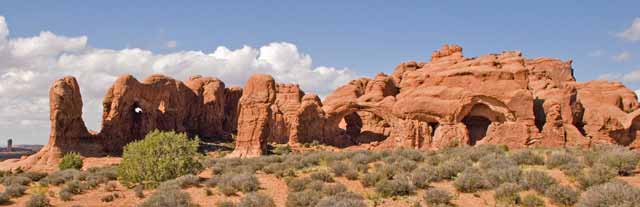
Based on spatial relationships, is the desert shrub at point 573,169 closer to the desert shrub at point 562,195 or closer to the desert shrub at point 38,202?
the desert shrub at point 562,195

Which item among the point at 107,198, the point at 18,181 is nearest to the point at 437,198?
the point at 107,198

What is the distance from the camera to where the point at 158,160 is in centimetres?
2161

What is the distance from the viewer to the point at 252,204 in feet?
48.0

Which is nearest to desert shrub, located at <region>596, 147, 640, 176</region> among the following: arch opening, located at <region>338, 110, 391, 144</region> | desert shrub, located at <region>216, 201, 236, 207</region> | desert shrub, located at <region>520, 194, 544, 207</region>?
desert shrub, located at <region>520, 194, 544, 207</region>

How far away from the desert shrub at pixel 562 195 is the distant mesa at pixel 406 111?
1932 centimetres

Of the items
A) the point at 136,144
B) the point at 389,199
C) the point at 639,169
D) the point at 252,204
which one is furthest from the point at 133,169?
the point at 639,169

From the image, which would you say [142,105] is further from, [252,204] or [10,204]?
[252,204]

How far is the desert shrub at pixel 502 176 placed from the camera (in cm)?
1593

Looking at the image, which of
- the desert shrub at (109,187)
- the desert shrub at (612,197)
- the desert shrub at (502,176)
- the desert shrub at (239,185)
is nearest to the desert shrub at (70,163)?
the desert shrub at (109,187)

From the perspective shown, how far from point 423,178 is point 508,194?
305 centimetres

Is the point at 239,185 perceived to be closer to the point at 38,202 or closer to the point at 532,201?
the point at 38,202

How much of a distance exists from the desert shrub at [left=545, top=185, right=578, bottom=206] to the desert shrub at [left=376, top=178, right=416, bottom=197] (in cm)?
413

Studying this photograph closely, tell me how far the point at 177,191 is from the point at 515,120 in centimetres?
2497

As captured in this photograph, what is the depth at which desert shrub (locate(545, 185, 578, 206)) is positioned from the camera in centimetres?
1386
